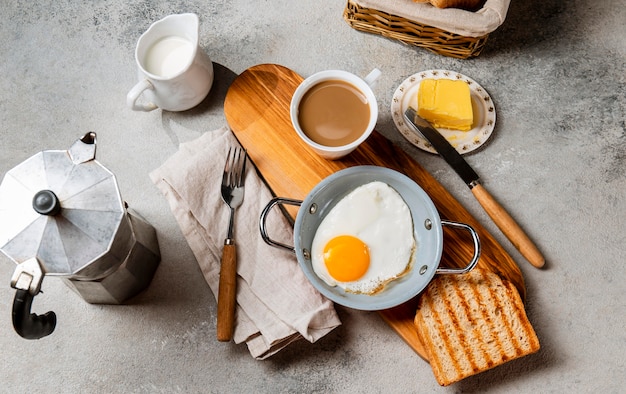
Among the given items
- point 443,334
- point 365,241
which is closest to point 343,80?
point 365,241

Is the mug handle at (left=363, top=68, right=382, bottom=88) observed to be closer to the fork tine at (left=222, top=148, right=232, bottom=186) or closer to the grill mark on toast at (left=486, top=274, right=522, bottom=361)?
the fork tine at (left=222, top=148, right=232, bottom=186)

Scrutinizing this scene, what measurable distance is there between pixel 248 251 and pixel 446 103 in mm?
667

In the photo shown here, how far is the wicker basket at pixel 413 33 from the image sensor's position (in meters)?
1.52

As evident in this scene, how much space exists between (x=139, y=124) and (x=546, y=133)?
1.19 metres

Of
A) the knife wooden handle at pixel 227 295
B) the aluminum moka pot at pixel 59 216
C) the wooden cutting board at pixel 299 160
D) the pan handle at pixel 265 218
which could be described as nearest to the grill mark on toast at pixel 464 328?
the wooden cutting board at pixel 299 160

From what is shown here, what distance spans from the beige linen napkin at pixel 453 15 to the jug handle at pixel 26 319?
1053 millimetres

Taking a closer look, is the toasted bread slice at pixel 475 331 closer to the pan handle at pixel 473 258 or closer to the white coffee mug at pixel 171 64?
the pan handle at pixel 473 258

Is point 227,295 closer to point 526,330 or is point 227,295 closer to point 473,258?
point 473,258

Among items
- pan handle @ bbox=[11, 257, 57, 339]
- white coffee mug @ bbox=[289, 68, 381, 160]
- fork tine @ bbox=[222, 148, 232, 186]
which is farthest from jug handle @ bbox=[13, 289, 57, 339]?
white coffee mug @ bbox=[289, 68, 381, 160]

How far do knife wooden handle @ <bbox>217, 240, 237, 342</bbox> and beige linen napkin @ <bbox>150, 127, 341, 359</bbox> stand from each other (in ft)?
0.09

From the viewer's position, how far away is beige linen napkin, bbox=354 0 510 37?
1.41 m

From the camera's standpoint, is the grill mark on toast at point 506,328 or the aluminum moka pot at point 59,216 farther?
the grill mark on toast at point 506,328

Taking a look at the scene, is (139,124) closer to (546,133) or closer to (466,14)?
(466,14)

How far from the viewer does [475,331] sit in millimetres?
1360
